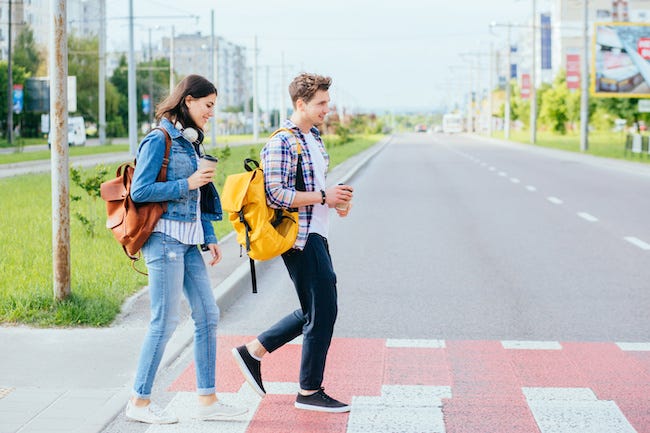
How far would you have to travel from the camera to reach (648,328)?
29.2ft

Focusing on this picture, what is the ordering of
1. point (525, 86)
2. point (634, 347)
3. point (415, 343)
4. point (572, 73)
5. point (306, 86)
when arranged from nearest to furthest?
point (306, 86) → point (634, 347) → point (415, 343) → point (572, 73) → point (525, 86)

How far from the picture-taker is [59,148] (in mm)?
8594

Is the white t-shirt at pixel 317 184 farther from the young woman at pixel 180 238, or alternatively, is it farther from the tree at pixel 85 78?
the tree at pixel 85 78

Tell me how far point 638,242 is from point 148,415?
10.3 m

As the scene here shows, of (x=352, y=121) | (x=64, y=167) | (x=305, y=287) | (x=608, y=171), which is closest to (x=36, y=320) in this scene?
(x=64, y=167)

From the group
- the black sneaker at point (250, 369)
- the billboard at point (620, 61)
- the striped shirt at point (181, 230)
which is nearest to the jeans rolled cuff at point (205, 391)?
the black sneaker at point (250, 369)

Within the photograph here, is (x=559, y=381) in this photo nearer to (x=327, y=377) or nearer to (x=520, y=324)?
(x=327, y=377)

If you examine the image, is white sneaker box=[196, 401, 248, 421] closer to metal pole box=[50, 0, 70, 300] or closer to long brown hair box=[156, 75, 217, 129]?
long brown hair box=[156, 75, 217, 129]

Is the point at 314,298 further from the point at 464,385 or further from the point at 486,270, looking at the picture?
the point at 486,270

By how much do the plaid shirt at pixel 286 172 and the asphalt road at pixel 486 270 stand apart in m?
2.67

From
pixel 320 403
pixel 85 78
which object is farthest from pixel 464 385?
pixel 85 78

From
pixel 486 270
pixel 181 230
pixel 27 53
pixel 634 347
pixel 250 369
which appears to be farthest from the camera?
pixel 27 53

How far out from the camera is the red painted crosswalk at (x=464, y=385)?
5.98 meters

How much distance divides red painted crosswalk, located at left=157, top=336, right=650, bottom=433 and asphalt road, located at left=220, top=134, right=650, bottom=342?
60cm
